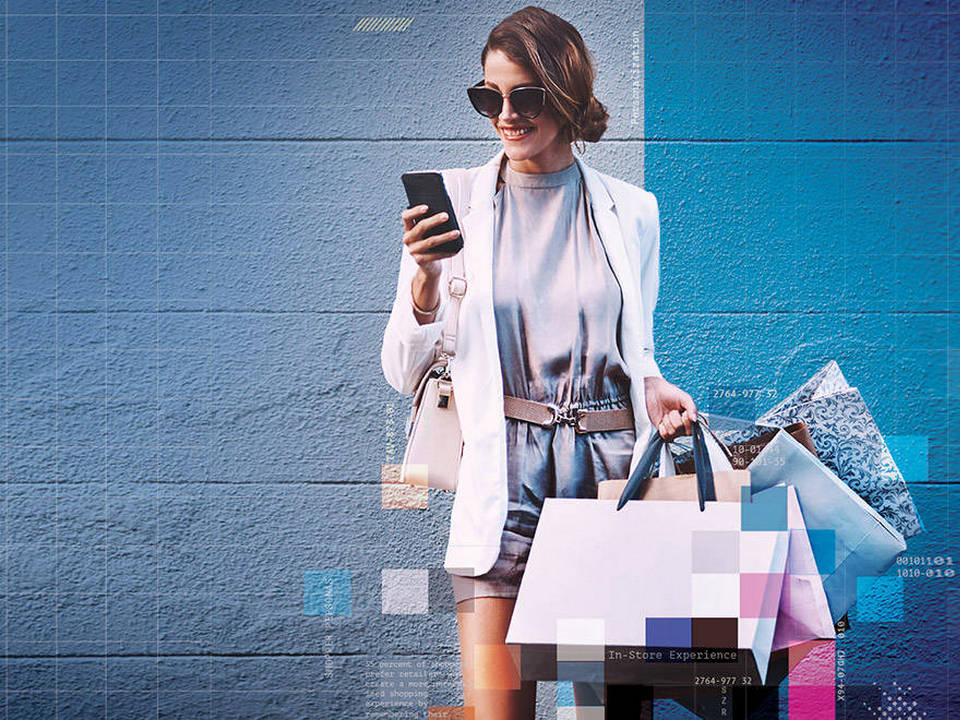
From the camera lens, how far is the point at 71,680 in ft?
10.9

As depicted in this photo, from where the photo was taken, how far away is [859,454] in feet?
8.91

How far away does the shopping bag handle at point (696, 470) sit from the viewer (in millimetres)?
2494

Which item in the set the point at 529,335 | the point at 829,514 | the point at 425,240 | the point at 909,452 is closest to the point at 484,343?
the point at 529,335

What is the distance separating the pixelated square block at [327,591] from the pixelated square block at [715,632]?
1.21 m

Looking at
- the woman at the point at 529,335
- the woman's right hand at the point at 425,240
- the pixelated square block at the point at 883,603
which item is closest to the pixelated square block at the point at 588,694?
the woman at the point at 529,335

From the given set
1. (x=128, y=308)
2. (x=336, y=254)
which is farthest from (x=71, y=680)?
(x=336, y=254)

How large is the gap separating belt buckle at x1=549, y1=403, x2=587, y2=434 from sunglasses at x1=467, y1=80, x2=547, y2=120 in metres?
0.87

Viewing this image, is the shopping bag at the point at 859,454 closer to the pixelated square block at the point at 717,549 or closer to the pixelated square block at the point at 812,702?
the pixelated square block at the point at 717,549

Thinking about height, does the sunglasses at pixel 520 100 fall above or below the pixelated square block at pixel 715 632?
above

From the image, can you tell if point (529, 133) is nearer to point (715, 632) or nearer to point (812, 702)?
point (715, 632)

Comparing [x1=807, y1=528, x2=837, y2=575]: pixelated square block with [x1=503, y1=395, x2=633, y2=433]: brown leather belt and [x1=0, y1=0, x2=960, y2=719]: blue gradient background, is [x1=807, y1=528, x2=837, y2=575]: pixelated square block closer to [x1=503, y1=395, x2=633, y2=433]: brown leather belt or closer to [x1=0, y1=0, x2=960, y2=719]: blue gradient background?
[x1=503, y1=395, x2=633, y2=433]: brown leather belt

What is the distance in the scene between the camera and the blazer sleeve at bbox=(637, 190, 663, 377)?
9.86 feet

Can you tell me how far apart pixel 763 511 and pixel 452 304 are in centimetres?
104

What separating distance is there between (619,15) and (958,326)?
1490 mm
